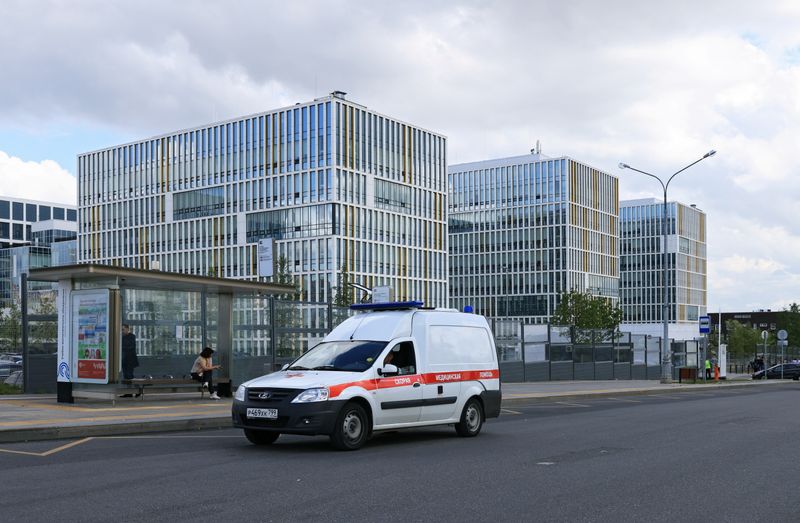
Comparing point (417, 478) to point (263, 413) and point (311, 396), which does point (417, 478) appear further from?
point (263, 413)

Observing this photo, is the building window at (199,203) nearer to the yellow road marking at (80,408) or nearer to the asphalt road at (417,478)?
the yellow road marking at (80,408)

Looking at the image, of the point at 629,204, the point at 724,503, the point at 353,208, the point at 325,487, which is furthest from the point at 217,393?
the point at 629,204

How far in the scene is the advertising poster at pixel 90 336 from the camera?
19.5 metres

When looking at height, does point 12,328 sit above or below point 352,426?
above

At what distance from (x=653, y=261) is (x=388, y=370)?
13947 centimetres

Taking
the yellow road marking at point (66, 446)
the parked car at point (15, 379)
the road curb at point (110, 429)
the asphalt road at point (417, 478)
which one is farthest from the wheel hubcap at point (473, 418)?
the parked car at point (15, 379)

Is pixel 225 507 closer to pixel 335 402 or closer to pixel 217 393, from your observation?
pixel 335 402

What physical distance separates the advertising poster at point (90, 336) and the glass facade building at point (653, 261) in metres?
133

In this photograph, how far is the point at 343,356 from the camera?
1384cm

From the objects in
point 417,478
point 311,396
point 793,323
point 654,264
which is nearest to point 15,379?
point 311,396

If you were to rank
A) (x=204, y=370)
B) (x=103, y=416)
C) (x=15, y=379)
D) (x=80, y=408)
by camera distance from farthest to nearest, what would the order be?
(x=15, y=379) → (x=204, y=370) → (x=80, y=408) → (x=103, y=416)

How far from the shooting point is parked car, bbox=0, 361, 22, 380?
2284 centimetres

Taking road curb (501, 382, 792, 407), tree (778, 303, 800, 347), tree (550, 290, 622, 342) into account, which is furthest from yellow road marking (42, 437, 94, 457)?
tree (778, 303, 800, 347)

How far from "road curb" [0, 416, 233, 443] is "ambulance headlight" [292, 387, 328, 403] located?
4.28 meters
